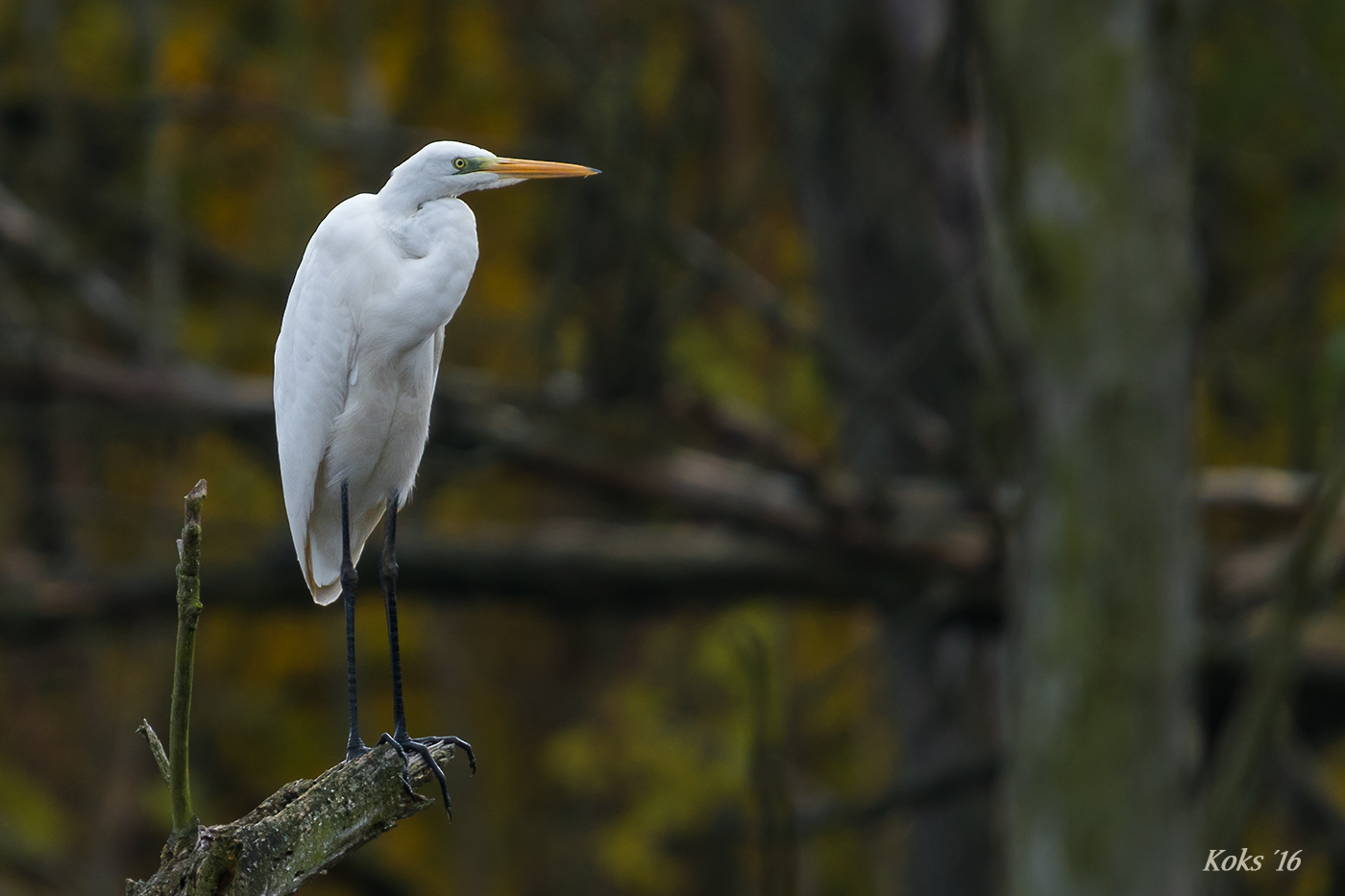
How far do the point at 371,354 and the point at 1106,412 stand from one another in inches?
71.2

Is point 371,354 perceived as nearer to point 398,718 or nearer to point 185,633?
point 398,718

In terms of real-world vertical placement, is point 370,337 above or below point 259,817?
above

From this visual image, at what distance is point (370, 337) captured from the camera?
226cm

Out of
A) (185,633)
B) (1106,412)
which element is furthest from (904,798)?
(185,633)

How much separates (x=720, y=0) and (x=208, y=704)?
5784 millimetres

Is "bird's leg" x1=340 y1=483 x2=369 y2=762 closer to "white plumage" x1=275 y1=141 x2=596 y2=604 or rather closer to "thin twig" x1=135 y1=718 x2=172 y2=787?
"white plumage" x1=275 y1=141 x2=596 y2=604

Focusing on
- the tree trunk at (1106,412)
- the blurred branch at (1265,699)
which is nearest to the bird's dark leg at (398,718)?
the blurred branch at (1265,699)

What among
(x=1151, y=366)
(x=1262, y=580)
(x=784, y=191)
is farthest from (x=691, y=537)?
(x=784, y=191)

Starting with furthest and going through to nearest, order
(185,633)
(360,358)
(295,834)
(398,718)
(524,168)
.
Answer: (398,718) < (360,358) < (524,168) < (295,834) < (185,633)

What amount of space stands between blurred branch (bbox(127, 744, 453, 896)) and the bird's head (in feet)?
2.84

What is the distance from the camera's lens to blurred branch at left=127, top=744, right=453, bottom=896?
1544mm

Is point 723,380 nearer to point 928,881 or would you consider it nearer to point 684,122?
point 928,881

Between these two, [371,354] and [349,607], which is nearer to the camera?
[371,354]

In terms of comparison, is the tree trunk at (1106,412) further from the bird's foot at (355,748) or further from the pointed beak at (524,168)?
the bird's foot at (355,748)
